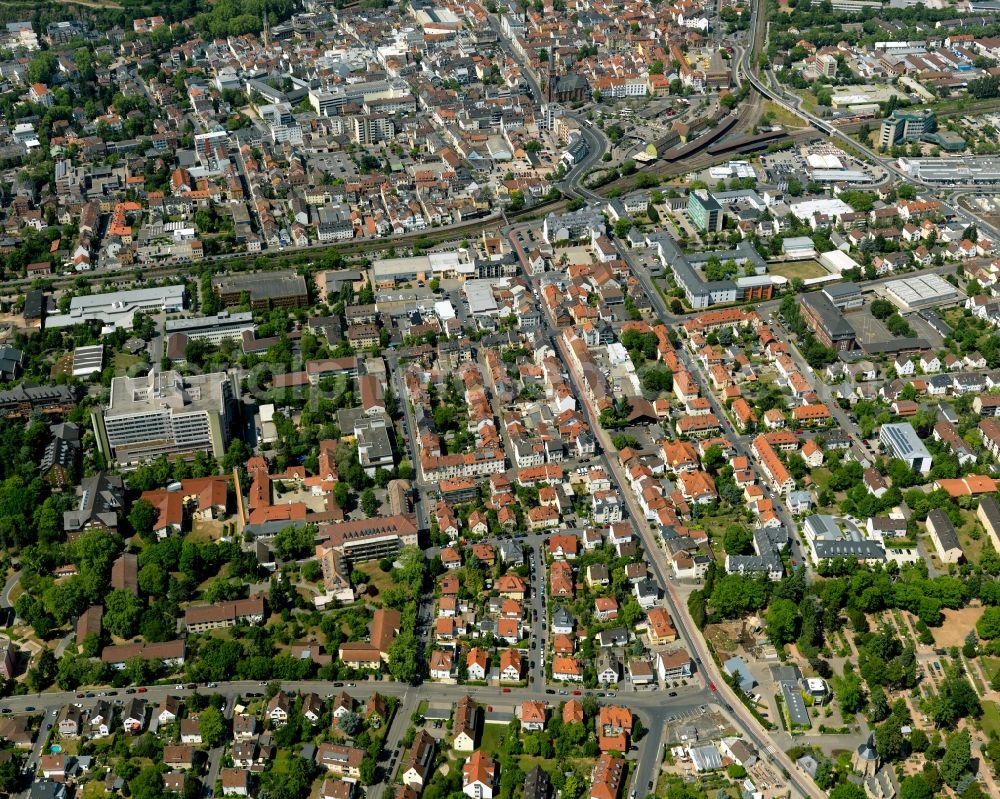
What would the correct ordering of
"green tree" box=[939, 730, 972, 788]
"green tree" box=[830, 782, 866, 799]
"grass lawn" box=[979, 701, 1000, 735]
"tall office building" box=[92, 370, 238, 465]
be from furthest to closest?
"tall office building" box=[92, 370, 238, 465]
"grass lawn" box=[979, 701, 1000, 735]
"green tree" box=[939, 730, 972, 788]
"green tree" box=[830, 782, 866, 799]

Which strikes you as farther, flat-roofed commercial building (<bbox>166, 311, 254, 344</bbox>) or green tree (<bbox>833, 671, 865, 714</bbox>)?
flat-roofed commercial building (<bbox>166, 311, 254, 344</bbox>)

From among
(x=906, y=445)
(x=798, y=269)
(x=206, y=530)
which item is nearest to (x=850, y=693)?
→ (x=906, y=445)

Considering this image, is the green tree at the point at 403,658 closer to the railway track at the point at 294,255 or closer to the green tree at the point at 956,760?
the green tree at the point at 956,760

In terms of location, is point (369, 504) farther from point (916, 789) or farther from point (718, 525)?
point (916, 789)

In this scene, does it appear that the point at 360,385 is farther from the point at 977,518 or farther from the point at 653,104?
the point at 653,104

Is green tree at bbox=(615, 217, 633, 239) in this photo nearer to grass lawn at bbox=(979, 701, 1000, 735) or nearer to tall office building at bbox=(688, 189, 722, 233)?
tall office building at bbox=(688, 189, 722, 233)

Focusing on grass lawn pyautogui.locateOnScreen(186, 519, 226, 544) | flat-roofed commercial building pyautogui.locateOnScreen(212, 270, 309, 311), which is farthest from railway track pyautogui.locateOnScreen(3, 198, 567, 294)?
grass lawn pyautogui.locateOnScreen(186, 519, 226, 544)

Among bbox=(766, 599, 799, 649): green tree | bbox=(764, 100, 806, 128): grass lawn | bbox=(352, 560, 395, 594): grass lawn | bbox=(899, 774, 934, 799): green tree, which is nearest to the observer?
bbox=(899, 774, 934, 799): green tree
